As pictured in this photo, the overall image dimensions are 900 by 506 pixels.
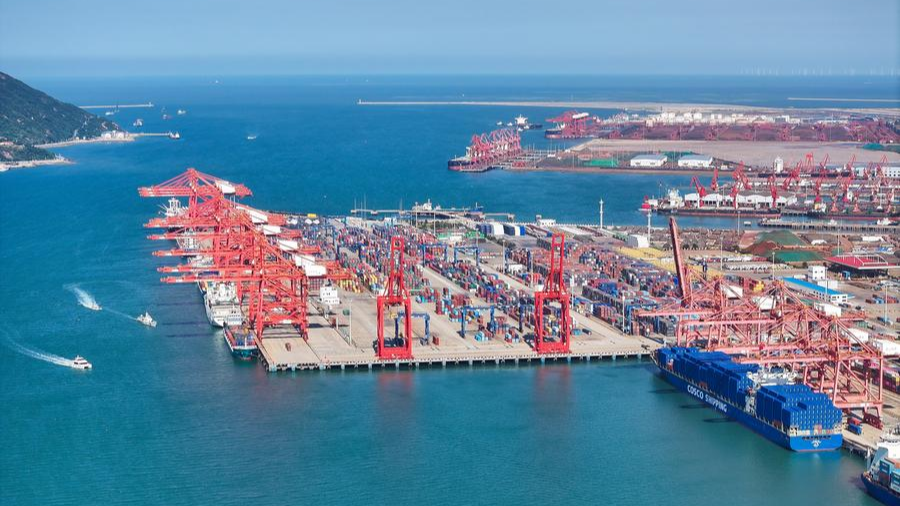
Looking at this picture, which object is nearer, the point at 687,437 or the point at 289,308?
the point at 687,437

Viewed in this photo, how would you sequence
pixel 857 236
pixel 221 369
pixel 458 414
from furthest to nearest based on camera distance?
pixel 857 236 < pixel 221 369 < pixel 458 414

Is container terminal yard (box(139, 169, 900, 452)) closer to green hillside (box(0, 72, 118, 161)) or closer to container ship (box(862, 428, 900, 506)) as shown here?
container ship (box(862, 428, 900, 506))

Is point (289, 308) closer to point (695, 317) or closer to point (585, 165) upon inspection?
point (695, 317)

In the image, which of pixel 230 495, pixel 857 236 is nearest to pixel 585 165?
pixel 857 236

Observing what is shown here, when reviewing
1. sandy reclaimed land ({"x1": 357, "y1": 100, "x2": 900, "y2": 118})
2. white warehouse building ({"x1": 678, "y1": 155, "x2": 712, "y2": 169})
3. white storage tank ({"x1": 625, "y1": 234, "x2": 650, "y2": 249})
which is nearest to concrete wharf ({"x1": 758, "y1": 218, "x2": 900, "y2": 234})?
white storage tank ({"x1": 625, "y1": 234, "x2": 650, "y2": 249})

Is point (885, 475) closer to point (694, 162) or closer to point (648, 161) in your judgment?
point (694, 162)

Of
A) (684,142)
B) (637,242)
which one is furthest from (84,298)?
(684,142)

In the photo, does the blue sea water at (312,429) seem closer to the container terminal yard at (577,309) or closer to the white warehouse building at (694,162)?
the container terminal yard at (577,309)

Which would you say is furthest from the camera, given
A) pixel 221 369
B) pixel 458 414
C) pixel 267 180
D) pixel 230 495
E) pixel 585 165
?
pixel 585 165
